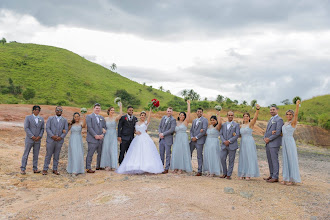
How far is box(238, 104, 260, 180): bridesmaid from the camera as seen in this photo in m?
9.24

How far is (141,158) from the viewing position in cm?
958

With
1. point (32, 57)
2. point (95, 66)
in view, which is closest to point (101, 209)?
point (32, 57)

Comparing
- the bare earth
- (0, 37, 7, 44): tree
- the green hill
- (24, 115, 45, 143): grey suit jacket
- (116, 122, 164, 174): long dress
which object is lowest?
the bare earth

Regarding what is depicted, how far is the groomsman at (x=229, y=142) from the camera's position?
9219 millimetres

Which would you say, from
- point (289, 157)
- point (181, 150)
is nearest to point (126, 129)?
point (181, 150)

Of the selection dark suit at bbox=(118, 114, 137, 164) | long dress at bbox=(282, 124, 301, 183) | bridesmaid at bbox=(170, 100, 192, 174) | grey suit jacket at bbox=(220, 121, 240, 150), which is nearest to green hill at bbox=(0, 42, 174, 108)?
dark suit at bbox=(118, 114, 137, 164)

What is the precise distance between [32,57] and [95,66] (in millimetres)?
18150

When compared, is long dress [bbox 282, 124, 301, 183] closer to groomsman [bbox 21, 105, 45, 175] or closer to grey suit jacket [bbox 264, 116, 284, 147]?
grey suit jacket [bbox 264, 116, 284, 147]

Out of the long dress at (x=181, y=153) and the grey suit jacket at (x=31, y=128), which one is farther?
the long dress at (x=181, y=153)

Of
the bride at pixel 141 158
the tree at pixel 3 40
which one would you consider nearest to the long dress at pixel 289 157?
the bride at pixel 141 158

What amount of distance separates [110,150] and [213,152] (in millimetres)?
3482

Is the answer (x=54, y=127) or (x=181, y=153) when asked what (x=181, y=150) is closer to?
(x=181, y=153)

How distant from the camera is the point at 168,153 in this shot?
396 inches

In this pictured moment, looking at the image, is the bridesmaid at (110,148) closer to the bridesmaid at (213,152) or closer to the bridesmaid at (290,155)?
the bridesmaid at (213,152)
